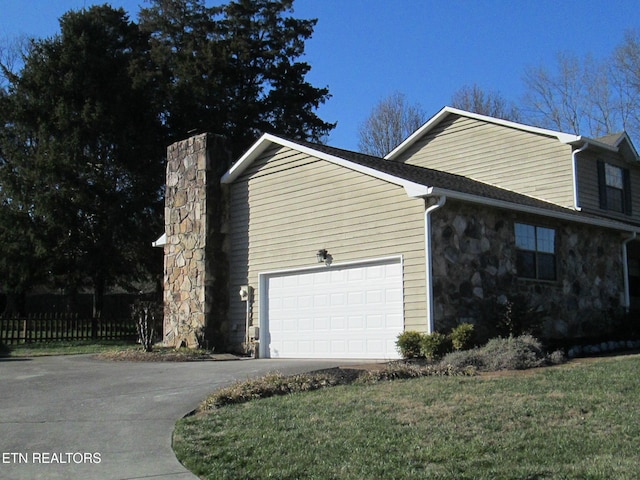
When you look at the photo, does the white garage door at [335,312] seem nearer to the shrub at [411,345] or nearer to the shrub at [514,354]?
the shrub at [411,345]

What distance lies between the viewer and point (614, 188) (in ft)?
67.2

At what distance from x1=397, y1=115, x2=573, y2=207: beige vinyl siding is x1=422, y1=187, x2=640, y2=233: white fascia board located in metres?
1.49

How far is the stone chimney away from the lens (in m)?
17.4

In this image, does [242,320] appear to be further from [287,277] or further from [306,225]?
[306,225]

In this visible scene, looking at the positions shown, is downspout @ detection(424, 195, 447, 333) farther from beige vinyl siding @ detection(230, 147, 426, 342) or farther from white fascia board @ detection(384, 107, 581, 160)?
white fascia board @ detection(384, 107, 581, 160)

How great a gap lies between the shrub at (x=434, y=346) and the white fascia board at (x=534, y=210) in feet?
8.93

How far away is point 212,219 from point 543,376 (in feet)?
33.6

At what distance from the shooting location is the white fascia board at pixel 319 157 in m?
13.5

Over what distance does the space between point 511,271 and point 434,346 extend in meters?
3.41

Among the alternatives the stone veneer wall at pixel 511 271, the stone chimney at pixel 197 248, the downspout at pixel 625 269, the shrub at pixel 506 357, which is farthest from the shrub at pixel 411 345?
the downspout at pixel 625 269

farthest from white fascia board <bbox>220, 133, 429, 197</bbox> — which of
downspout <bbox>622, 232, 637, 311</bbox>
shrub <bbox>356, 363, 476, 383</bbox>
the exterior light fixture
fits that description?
downspout <bbox>622, 232, 637, 311</bbox>

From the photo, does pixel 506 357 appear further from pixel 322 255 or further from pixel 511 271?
pixel 322 255

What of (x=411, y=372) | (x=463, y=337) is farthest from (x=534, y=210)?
(x=411, y=372)

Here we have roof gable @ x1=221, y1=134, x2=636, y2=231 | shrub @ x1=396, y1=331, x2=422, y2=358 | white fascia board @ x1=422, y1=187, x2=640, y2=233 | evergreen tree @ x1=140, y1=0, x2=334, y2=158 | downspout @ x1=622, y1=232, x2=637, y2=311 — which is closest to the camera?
shrub @ x1=396, y1=331, x2=422, y2=358
